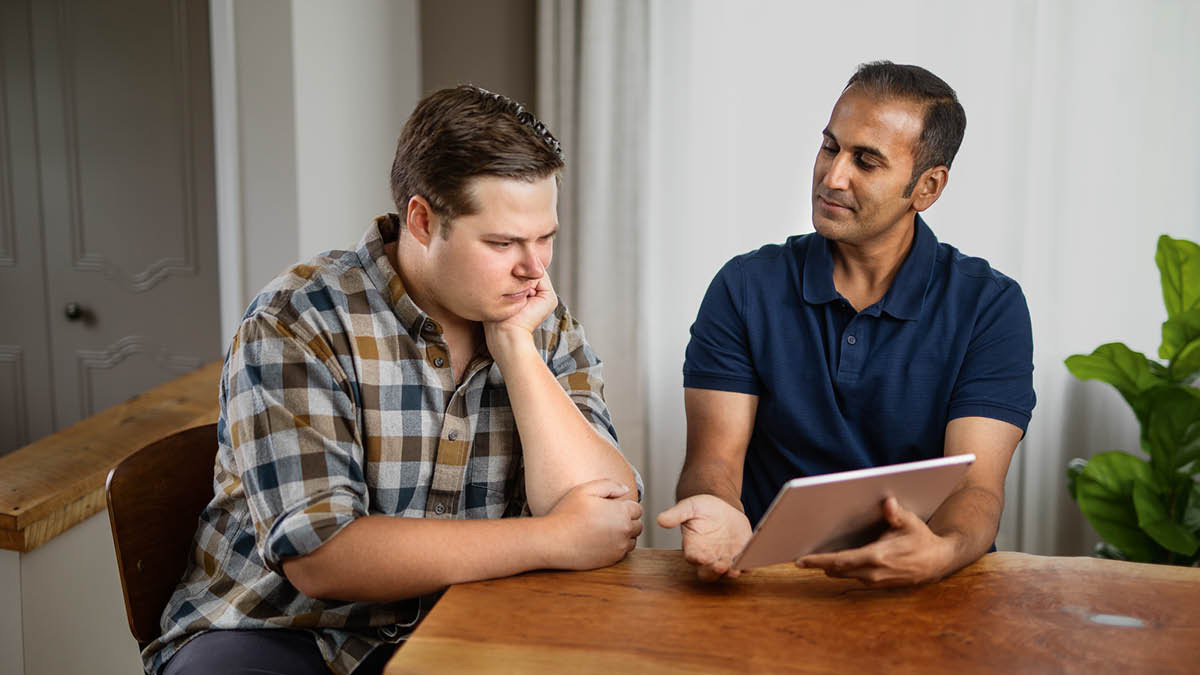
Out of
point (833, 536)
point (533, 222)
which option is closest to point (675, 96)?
point (533, 222)

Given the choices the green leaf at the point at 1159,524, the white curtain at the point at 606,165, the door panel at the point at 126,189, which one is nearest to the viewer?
the green leaf at the point at 1159,524

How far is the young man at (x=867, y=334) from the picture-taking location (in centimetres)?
167

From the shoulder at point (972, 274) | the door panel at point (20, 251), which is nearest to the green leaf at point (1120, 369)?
the shoulder at point (972, 274)

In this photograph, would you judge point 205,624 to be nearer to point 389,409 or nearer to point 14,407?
point 389,409

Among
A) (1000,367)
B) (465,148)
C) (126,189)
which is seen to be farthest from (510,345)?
(126,189)

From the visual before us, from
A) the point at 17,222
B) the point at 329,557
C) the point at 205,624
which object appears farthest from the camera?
the point at 17,222

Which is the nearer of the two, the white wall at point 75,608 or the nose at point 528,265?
the nose at point 528,265

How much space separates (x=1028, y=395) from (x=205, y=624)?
1306 millimetres

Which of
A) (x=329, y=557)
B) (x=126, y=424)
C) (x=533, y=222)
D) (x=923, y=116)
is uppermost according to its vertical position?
(x=923, y=116)

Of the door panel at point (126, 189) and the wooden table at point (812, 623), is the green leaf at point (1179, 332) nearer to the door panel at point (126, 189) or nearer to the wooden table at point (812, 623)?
the wooden table at point (812, 623)

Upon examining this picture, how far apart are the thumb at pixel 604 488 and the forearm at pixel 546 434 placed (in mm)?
35

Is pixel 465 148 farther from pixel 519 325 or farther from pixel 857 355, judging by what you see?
pixel 857 355

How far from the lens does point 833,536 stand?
1.16 metres

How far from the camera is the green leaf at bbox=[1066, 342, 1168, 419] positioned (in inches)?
92.8
